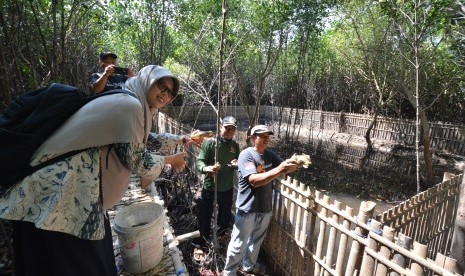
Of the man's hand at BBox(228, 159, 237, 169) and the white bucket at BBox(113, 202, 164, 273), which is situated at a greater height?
the man's hand at BBox(228, 159, 237, 169)

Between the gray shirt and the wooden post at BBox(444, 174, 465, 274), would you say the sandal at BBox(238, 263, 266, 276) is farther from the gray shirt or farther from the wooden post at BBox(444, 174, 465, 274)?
the wooden post at BBox(444, 174, 465, 274)

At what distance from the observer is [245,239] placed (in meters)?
3.41

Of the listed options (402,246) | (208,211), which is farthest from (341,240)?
(208,211)

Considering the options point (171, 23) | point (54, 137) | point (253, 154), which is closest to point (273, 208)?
point (253, 154)

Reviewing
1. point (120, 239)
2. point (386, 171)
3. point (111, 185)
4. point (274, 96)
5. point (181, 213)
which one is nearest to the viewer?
point (111, 185)

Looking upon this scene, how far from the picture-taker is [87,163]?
1.48 metres

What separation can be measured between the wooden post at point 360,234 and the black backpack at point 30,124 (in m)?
2.48

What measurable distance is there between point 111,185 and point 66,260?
1.55 ft

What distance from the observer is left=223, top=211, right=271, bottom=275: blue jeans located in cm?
338

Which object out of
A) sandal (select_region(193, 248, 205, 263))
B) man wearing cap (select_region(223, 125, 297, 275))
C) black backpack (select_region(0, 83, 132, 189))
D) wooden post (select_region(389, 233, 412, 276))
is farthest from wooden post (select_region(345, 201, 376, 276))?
black backpack (select_region(0, 83, 132, 189))

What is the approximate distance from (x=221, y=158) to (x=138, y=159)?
2.44 metres

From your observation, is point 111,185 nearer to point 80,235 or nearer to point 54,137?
point 80,235

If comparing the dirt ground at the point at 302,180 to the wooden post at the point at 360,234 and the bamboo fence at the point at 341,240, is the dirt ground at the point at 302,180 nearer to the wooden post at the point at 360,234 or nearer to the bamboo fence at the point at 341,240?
the bamboo fence at the point at 341,240

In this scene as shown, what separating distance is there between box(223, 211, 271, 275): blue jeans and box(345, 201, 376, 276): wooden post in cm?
114
